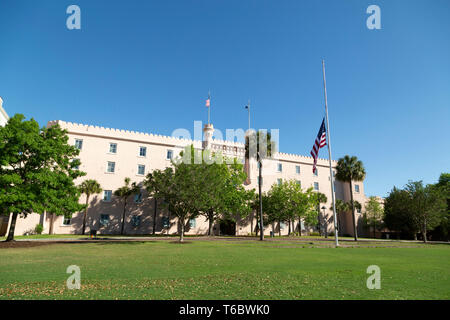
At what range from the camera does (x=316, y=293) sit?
6668mm

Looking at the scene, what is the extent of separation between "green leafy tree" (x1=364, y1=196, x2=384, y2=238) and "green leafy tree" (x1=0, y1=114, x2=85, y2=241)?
181ft

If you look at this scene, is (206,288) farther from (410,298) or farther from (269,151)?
(269,151)

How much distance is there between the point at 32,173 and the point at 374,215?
198 feet

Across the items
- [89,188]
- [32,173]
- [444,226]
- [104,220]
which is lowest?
[444,226]

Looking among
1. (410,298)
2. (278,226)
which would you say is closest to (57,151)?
(410,298)

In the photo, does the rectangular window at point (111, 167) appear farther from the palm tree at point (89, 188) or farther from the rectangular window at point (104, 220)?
the rectangular window at point (104, 220)

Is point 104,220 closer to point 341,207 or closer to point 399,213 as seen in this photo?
point 341,207

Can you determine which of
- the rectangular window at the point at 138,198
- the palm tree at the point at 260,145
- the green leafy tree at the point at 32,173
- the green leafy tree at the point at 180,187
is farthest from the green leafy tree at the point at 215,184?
the green leafy tree at the point at 32,173

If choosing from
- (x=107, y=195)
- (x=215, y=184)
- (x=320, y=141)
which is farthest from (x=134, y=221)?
(x=320, y=141)

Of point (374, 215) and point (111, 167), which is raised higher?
point (111, 167)

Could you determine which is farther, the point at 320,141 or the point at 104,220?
the point at 104,220

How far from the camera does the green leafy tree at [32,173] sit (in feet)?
69.5

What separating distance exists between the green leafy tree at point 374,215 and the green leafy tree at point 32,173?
2174 inches

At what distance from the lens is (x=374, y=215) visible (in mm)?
57156
